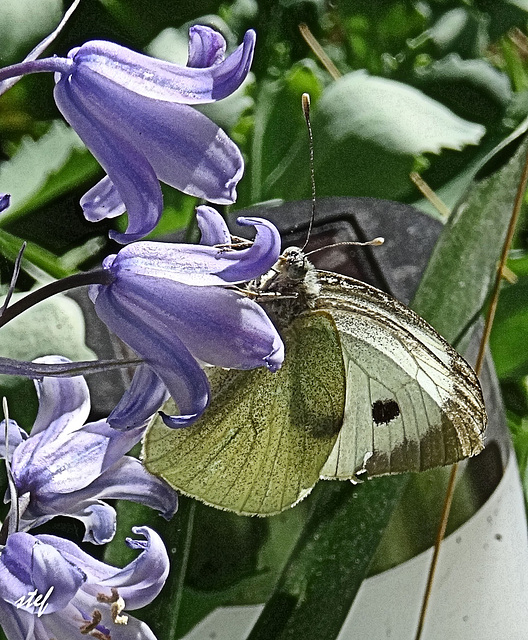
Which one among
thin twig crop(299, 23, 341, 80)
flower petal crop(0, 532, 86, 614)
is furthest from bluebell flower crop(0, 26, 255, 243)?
thin twig crop(299, 23, 341, 80)

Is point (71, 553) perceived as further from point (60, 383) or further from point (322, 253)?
point (322, 253)

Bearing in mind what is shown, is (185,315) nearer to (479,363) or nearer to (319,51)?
(479,363)

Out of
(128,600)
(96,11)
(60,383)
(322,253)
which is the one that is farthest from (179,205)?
(128,600)

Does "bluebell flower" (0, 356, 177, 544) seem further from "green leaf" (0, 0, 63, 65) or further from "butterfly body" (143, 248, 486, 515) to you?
"green leaf" (0, 0, 63, 65)

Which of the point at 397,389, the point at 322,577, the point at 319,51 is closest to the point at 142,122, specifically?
the point at 397,389

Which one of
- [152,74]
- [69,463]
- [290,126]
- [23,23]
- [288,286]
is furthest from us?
[290,126]

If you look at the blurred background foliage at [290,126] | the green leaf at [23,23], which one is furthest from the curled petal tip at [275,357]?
the green leaf at [23,23]
